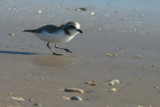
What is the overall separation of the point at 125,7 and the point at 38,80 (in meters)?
6.23

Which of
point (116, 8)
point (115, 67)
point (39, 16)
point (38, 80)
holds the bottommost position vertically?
point (38, 80)

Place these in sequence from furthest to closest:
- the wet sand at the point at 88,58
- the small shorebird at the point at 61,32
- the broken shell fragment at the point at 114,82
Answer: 1. the small shorebird at the point at 61,32
2. the broken shell fragment at the point at 114,82
3. the wet sand at the point at 88,58

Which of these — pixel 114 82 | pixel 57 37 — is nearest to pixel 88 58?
pixel 57 37

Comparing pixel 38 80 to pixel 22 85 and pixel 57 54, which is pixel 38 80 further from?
pixel 57 54

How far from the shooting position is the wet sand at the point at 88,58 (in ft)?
15.9

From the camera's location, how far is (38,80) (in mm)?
5445

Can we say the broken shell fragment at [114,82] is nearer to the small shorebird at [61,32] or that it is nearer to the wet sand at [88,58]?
the wet sand at [88,58]

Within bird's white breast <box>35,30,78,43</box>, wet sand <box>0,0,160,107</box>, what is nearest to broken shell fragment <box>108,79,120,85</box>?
→ wet sand <box>0,0,160,107</box>

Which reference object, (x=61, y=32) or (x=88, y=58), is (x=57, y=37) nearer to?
(x=61, y=32)

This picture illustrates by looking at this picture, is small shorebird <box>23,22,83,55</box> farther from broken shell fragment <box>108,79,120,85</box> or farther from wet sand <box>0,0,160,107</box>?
broken shell fragment <box>108,79,120,85</box>

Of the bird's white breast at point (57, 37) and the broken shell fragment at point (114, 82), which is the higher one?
the bird's white breast at point (57, 37)

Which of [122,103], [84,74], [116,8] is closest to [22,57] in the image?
[84,74]

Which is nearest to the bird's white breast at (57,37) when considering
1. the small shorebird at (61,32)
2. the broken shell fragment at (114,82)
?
the small shorebird at (61,32)

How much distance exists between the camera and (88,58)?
686 centimetres
